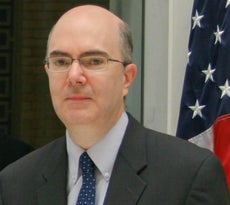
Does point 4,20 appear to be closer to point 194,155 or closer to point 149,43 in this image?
point 149,43

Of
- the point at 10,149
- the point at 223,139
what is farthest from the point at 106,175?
the point at 10,149

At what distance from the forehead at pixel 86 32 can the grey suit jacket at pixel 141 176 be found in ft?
1.02

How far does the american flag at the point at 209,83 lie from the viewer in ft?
11.9

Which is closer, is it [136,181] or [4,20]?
[136,181]

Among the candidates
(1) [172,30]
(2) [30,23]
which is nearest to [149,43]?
(1) [172,30]

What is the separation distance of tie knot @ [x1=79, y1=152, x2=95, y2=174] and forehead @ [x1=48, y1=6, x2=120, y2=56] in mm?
362

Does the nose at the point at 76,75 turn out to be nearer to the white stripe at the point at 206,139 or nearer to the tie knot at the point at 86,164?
the tie knot at the point at 86,164

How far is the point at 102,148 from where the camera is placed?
2340mm

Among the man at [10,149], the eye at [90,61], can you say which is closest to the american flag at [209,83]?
the man at [10,149]

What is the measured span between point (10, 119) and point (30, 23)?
26.2 inches

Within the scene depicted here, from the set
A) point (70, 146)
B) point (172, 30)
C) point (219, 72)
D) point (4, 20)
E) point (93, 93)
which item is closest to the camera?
point (93, 93)

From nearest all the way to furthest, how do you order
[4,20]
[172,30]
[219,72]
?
[219,72]
[172,30]
[4,20]

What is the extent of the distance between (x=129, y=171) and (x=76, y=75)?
1.20 ft

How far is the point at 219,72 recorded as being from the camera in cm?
366
